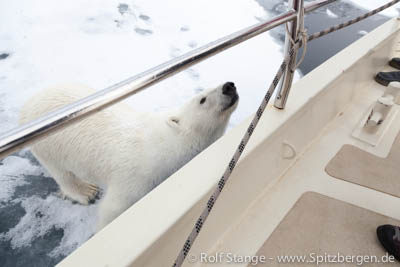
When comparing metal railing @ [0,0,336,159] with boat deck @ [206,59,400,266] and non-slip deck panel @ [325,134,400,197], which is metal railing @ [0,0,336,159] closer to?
boat deck @ [206,59,400,266]

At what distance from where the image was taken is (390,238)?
777 millimetres

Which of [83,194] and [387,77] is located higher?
[387,77]

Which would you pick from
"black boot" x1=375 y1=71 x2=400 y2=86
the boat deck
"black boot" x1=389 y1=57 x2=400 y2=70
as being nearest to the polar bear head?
the boat deck

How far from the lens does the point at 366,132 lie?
1182mm

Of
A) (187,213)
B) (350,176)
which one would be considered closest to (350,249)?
(350,176)

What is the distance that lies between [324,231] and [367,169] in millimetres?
358

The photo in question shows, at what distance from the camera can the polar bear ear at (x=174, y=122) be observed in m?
1.10

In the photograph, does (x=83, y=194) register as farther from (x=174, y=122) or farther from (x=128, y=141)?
(x=174, y=122)

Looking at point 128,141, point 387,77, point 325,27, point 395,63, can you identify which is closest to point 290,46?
point 128,141

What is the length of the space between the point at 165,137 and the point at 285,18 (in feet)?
2.01

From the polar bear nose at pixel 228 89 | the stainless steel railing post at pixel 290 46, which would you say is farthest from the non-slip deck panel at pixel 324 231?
the polar bear nose at pixel 228 89

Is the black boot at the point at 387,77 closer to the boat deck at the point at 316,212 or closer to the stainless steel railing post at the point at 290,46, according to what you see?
the boat deck at the point at 316,212

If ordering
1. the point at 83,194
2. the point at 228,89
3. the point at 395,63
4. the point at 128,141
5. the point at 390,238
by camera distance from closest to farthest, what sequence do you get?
the point at 390,238
the point at 228,89
the point at 128,141
the point at 83,194
the point at 395,63

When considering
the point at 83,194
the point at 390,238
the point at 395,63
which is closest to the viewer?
the point at 390,238
